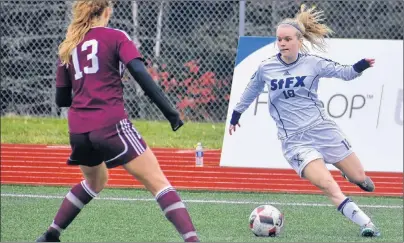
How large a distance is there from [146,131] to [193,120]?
0.72 meters

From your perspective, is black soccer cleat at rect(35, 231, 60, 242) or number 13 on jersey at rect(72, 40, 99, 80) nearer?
number 13 on jersey at rect(72, 40, 99, 80)

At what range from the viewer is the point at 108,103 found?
6363 millimetres

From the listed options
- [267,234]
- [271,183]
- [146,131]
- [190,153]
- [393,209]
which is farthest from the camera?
[146,131]

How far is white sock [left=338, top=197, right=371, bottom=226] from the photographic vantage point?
7.90 meters

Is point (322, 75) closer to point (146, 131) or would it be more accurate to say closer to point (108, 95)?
point (108, 95)

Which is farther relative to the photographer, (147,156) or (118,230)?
(118,230)

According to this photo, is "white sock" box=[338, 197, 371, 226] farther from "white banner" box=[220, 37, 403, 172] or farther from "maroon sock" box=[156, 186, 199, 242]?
"white banner" box=[220, 37, 403, 172]

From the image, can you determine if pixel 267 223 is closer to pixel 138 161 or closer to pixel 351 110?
pixel 138 161

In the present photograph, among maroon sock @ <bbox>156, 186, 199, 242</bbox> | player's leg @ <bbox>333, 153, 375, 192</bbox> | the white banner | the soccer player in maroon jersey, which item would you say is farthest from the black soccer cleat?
the white banner

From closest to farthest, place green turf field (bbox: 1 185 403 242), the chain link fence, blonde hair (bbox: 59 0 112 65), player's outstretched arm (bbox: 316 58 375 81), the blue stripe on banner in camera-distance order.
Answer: blonde hair (bbox: 59 0 112 65) → green turf field (bbox: 1 185 403 242) → player's outstretched arm (bbox: 316 58 375 81) → the blue stripe on banner → the chain link fence

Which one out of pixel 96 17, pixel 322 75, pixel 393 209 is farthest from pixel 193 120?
pixel 96 17

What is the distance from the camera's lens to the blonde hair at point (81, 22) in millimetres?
6484

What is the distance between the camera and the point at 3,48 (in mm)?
15625

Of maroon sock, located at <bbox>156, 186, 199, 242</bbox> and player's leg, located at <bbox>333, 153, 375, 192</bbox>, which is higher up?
maroon sock, located at <bbox>156, 186, 199, 242</bbox>
